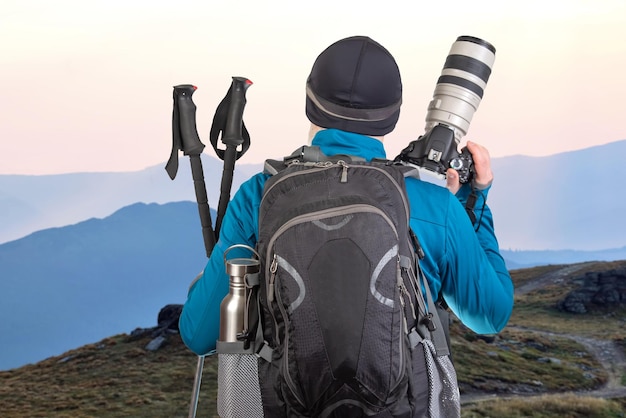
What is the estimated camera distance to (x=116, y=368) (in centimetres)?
1138

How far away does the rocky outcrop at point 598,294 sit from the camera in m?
15.2

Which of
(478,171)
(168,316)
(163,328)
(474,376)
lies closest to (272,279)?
(478,171)

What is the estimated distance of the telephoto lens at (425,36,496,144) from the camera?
1979 mm

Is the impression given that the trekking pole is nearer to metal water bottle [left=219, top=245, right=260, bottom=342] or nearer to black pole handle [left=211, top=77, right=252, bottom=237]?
black pole handle [left=211, top=77, right=252, bottom=237]

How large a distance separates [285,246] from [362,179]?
8.0 inches

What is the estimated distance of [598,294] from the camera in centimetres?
1551

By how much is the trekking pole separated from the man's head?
0.61 m

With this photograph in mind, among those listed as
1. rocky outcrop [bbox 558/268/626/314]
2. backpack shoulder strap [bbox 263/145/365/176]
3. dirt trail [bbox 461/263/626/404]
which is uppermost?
rocky outcrop [bbox 558/268/626/314]

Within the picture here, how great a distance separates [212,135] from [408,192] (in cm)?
83

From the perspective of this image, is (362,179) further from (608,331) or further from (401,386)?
(608,331)

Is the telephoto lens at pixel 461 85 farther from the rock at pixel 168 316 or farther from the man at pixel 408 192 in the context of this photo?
the rock at pixel 168 316

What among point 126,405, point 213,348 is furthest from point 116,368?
point 213,348

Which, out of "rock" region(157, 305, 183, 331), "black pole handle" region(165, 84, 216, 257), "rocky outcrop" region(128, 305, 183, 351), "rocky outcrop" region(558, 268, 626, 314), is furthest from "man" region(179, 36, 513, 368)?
"rocky outcrop" region(558, 268, 626, 314)

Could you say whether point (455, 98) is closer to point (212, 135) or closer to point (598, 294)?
point (212, 135)
